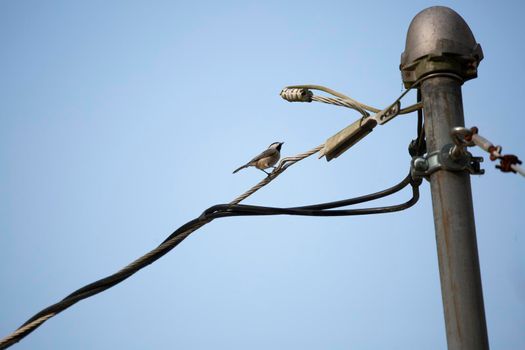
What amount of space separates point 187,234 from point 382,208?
1.40 metres

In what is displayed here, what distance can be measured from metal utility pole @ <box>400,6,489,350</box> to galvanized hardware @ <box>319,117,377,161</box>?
0.36 m

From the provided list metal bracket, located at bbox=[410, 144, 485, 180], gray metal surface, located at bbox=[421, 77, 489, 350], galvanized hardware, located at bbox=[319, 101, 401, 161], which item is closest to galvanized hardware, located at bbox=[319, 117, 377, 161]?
galvanized hardware, located at bbox=[319, 101, 401, 161]

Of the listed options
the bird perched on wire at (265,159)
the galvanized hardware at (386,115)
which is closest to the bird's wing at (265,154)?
the bird perched on wire at (265,159)

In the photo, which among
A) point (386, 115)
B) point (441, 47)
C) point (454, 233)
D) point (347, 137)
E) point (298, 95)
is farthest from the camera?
point (298, 95)

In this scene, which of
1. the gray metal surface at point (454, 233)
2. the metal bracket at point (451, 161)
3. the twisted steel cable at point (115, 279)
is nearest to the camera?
the gray metal surface at point (454, 233)

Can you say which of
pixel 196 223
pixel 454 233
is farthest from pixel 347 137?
pixel 196 223

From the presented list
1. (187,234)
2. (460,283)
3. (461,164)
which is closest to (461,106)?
(461,164)

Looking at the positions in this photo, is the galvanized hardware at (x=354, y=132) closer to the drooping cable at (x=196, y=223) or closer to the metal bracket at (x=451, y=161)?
the drooping cable at (x=196, y=223)

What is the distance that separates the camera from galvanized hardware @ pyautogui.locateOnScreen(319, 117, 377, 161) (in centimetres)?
426

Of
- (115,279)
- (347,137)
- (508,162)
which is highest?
(347,137)

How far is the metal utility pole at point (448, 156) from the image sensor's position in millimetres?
3459

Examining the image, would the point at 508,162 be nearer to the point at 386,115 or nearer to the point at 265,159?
the point at 386,115

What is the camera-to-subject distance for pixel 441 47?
12.8 feet

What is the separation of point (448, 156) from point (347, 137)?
0.85 meters
